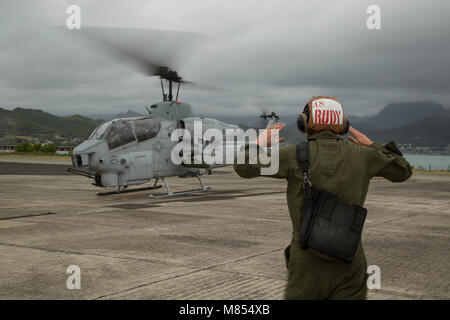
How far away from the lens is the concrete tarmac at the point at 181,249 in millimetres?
5668

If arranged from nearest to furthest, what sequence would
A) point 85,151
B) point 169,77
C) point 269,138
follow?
point 269,138 < point 85,151 < point 169,77

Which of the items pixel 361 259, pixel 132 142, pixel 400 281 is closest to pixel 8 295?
pixel 361 259

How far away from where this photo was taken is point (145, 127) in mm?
16734

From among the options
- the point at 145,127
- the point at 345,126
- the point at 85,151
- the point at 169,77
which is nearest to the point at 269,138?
the point at 345,126

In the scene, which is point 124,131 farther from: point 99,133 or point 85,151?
point 85,151

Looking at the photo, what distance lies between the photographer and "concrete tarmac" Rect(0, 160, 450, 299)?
567cm

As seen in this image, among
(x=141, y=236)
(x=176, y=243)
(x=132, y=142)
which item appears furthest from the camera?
(x=132, y=142)

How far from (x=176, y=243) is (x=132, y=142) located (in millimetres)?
8457

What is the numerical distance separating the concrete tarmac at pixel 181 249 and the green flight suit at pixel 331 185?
93.0 inches

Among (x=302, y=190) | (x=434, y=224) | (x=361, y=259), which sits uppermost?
(x=302, y=190)

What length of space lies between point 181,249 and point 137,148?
9061 millimetres

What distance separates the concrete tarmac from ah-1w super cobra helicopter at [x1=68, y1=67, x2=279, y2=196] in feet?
4.49

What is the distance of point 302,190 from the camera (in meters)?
3.23
